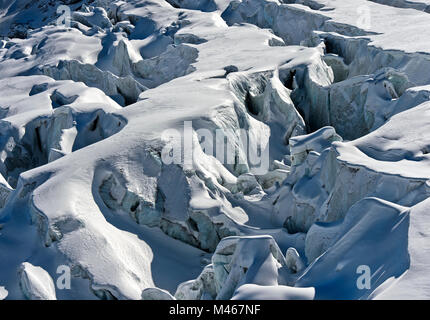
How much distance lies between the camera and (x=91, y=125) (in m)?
16.5

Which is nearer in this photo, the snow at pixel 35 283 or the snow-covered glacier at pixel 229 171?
the snow-covered glacier at pixel 229 171

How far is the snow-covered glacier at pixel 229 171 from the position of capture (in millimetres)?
8914

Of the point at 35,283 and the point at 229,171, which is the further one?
the point at 229,171

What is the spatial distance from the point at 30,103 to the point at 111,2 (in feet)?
46.1

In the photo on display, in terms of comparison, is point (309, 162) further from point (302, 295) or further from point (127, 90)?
point (127, 90)

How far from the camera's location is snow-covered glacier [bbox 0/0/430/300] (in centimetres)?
891

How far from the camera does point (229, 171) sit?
14.2 meters

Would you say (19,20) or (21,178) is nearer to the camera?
(21,178)

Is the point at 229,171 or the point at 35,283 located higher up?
the point at 35,283

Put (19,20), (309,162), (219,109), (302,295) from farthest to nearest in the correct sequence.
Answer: (19,20)
(219,109)
(309,162)
(302,295)

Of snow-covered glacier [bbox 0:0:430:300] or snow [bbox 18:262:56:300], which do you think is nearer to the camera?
snow-covered glacier [bbox 0:0:430:300]
